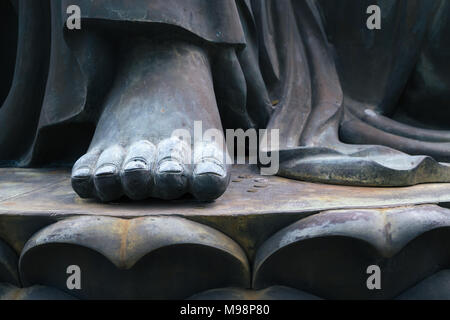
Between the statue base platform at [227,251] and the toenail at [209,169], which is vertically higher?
the toenail at [209,169]

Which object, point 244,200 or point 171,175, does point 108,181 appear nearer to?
point 171,175

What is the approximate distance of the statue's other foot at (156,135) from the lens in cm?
77

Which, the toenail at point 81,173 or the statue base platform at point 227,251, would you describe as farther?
the toenail at point 81,173

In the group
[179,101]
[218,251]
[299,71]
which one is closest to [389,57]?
[299,71]

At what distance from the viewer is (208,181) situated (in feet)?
2.52

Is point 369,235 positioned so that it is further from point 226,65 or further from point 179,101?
point 226,65

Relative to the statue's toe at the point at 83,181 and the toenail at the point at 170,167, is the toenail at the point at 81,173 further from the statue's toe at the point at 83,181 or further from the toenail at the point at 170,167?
the toenail at the point at 170,167

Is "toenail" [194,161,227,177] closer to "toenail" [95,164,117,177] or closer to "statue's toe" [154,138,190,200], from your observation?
"statue's toe" [154,138,190,200]

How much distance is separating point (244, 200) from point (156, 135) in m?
0.21

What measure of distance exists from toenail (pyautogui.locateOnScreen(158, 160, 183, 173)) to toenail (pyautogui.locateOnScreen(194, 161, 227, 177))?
0.09 feet

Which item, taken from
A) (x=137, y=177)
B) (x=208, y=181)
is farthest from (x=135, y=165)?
(x=208, y=181)

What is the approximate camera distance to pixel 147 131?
0.90 meters

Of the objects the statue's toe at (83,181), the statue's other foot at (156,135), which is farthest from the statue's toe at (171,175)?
the statue's toe at (83,181)

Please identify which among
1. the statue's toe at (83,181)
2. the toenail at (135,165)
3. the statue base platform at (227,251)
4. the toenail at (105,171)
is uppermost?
the toenail at (135,165)
